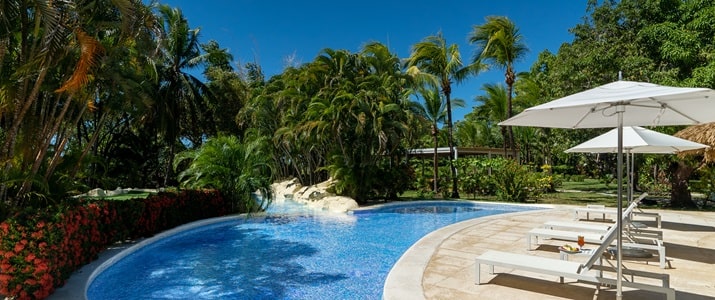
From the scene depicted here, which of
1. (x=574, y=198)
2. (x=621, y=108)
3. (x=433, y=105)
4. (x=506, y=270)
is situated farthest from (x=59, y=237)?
(x=574, y=198)

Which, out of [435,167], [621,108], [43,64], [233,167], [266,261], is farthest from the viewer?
[435,167]

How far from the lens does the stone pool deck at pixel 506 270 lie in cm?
475

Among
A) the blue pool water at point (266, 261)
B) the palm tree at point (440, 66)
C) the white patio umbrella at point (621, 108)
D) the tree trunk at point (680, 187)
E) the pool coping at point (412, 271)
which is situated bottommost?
the blue pool water at point (266, 261)

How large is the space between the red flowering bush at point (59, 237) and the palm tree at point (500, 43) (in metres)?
16.2

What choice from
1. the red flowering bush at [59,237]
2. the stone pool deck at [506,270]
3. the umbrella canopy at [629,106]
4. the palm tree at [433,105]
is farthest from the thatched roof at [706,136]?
the red flowering bush at [59,237]

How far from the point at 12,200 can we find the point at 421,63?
668 inches

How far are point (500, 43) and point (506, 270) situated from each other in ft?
51.5

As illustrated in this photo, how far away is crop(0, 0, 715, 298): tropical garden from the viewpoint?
5.75 m

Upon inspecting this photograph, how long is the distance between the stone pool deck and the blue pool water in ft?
2.79

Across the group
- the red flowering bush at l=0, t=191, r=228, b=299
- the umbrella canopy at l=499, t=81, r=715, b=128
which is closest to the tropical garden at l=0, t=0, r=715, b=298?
the red flowering bush at l=0, t=191, r=228, b=299

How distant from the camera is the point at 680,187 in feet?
49.3

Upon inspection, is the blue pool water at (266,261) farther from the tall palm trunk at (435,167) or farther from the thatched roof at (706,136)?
the thatched roof at (706,136)

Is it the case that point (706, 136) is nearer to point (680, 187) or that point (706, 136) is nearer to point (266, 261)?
point (680, 187)

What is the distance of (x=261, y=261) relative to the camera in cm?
794
